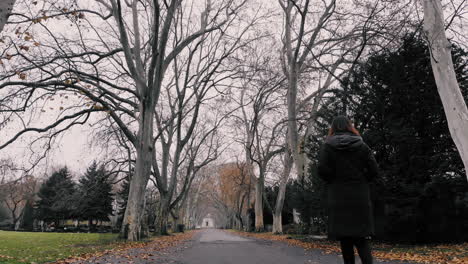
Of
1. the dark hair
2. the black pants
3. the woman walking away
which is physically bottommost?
the black pants

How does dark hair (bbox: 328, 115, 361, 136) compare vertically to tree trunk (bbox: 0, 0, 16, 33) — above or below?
below

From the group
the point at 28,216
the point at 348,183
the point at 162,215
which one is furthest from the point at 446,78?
the point at 28,216

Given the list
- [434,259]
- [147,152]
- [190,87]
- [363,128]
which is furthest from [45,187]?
[434,259]

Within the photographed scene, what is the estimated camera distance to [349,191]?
3.26 m

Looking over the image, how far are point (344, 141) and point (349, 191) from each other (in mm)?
510

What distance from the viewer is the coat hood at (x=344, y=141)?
335 centimetres

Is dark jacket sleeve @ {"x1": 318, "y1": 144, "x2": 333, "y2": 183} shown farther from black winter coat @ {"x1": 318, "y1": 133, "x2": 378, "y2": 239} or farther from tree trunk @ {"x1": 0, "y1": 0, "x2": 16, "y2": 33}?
tree trunk @ {"x1": 0, "y1": 0, "x2": 16, "y2": 33}

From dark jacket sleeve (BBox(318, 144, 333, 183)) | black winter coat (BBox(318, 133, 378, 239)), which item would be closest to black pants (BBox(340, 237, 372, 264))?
black winter coat (BBox(318, 133, 378, 239))

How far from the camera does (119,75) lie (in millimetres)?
16672

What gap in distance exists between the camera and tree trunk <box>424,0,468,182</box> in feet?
22.0

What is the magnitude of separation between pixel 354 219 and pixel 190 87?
18.5 m

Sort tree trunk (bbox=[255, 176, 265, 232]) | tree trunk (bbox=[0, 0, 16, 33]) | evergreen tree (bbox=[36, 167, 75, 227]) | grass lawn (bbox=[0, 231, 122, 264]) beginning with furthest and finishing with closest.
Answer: evergreen tree (bbox=[36, 167, 75, 227]), tree trunk (bbox=[255, 176, 265, 232]), grass lawn (bbox=[0, 231, 122, 264]), tree trunk (bbox=[0, 0, 16, 33])

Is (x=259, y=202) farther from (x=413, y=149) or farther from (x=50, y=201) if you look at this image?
(x=50, y=201)

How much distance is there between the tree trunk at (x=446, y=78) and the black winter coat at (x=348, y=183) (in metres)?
4.53
